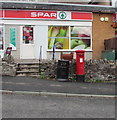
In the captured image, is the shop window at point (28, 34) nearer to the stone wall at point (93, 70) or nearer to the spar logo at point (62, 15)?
the spar logo at point (62, 15)

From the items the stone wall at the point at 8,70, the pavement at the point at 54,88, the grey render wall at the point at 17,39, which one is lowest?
the pavement at the point at 54,88

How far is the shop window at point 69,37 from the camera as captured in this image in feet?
56.6

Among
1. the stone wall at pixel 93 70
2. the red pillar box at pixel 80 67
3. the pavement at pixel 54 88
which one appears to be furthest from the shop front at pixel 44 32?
the red pillar box at pixel 80 67

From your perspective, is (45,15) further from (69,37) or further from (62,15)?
(69,37)

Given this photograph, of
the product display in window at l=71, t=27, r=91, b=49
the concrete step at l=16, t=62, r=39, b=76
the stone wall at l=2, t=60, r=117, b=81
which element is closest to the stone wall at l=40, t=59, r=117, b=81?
the stone wall at l=2, t=60, r=117, b=81

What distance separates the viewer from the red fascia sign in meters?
16.5

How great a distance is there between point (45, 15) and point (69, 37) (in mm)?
2271

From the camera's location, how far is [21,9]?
16609mm

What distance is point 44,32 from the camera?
1706cm

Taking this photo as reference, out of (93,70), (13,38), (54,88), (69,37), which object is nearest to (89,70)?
(93,70)

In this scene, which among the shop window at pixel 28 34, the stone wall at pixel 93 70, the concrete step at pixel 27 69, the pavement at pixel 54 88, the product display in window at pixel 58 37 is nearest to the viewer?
the pavement at pixel 54 88

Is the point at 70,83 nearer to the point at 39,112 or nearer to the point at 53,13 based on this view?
the point at 39,112

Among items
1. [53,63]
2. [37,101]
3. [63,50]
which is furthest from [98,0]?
[37,101]

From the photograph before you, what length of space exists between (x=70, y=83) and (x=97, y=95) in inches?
91.0
